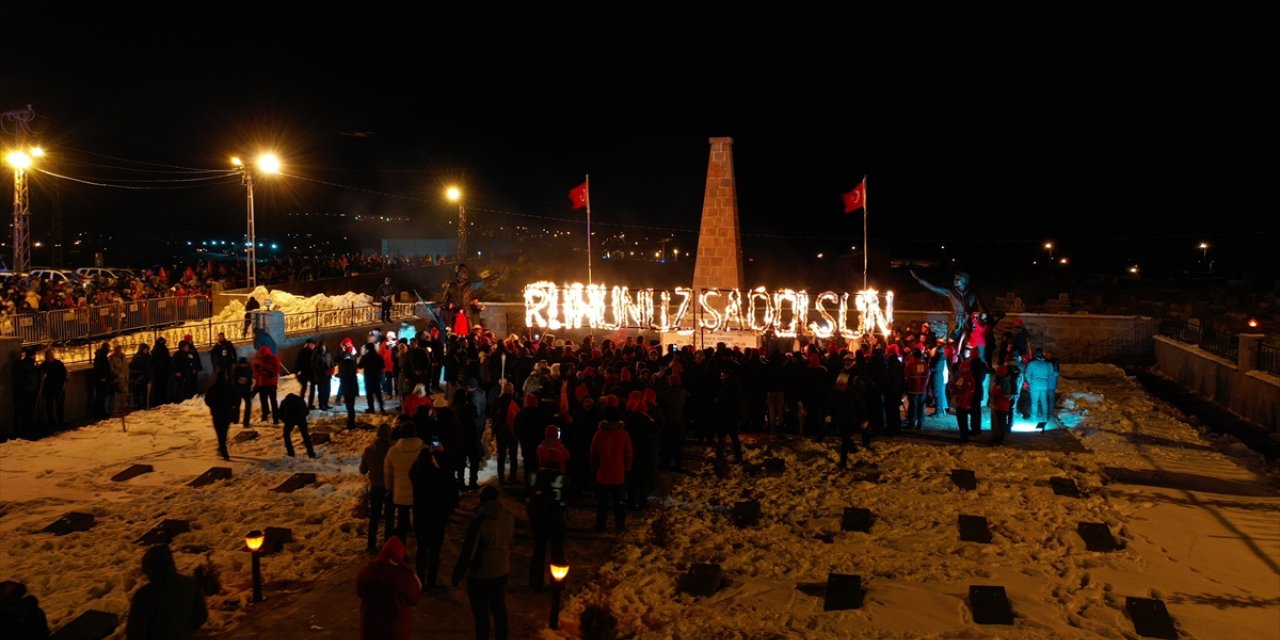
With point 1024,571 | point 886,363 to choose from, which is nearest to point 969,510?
point 1024,571

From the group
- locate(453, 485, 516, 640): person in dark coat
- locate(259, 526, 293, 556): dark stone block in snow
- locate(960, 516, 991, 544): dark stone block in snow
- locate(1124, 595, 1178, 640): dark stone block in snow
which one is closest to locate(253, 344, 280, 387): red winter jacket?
locate(259, 526, 293, 556): dark stone block in snow

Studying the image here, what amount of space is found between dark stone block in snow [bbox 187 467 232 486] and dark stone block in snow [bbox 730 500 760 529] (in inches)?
295

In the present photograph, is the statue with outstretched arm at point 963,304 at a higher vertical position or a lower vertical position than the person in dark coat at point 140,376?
higher

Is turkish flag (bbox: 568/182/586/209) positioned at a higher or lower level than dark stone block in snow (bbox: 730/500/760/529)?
higher

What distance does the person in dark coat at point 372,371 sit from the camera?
1620cm

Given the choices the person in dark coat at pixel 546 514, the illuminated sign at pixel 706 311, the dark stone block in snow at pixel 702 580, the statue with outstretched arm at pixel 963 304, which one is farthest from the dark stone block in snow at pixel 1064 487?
the illuminated sign at pixel 706 311

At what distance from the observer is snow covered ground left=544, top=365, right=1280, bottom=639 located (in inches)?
305

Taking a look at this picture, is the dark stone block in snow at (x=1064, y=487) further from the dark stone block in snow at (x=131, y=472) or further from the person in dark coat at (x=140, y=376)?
the person in dark coat at (x=140, y=376)

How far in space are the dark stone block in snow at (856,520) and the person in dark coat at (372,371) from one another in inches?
378

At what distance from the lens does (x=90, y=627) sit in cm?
748

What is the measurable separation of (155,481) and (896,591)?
1042 cm

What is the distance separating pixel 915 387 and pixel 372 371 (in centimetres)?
1021

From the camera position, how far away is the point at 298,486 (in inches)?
474

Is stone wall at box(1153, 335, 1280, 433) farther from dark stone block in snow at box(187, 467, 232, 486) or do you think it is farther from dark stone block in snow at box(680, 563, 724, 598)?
dark stone block in snow at box(187, 467, 232, 486)
